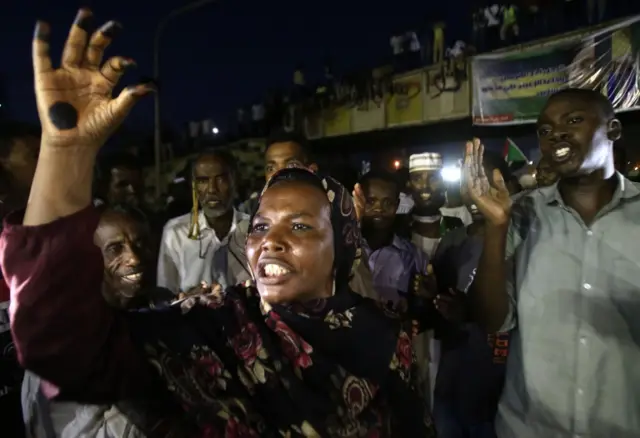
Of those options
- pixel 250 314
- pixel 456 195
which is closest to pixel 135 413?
pixel 250 314

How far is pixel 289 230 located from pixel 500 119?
8711 millimetres

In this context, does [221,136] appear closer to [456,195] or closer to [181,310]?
[456,195]

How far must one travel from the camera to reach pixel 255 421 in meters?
1.41

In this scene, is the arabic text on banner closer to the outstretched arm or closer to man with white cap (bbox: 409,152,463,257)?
man with white cap (bbox: 409,152,463,257)

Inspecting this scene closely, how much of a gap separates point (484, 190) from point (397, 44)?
39.7 ft

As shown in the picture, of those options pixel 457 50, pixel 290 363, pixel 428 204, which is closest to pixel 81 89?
pixel 290 363

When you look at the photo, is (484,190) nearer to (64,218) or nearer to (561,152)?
(561,152)

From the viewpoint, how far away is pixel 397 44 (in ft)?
44.5

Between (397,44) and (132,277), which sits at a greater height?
(397,44)

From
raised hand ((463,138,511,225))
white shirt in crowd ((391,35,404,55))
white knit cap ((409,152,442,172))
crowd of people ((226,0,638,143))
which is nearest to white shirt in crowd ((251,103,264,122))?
crowd of people ((226,0,638,143))

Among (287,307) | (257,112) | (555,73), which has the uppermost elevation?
(257,112)

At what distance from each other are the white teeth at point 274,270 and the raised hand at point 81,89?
66cm

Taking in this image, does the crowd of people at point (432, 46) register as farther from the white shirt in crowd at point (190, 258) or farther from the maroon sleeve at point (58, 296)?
the maroon sleeve at point (58, 296)

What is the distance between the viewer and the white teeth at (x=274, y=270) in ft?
5.29
